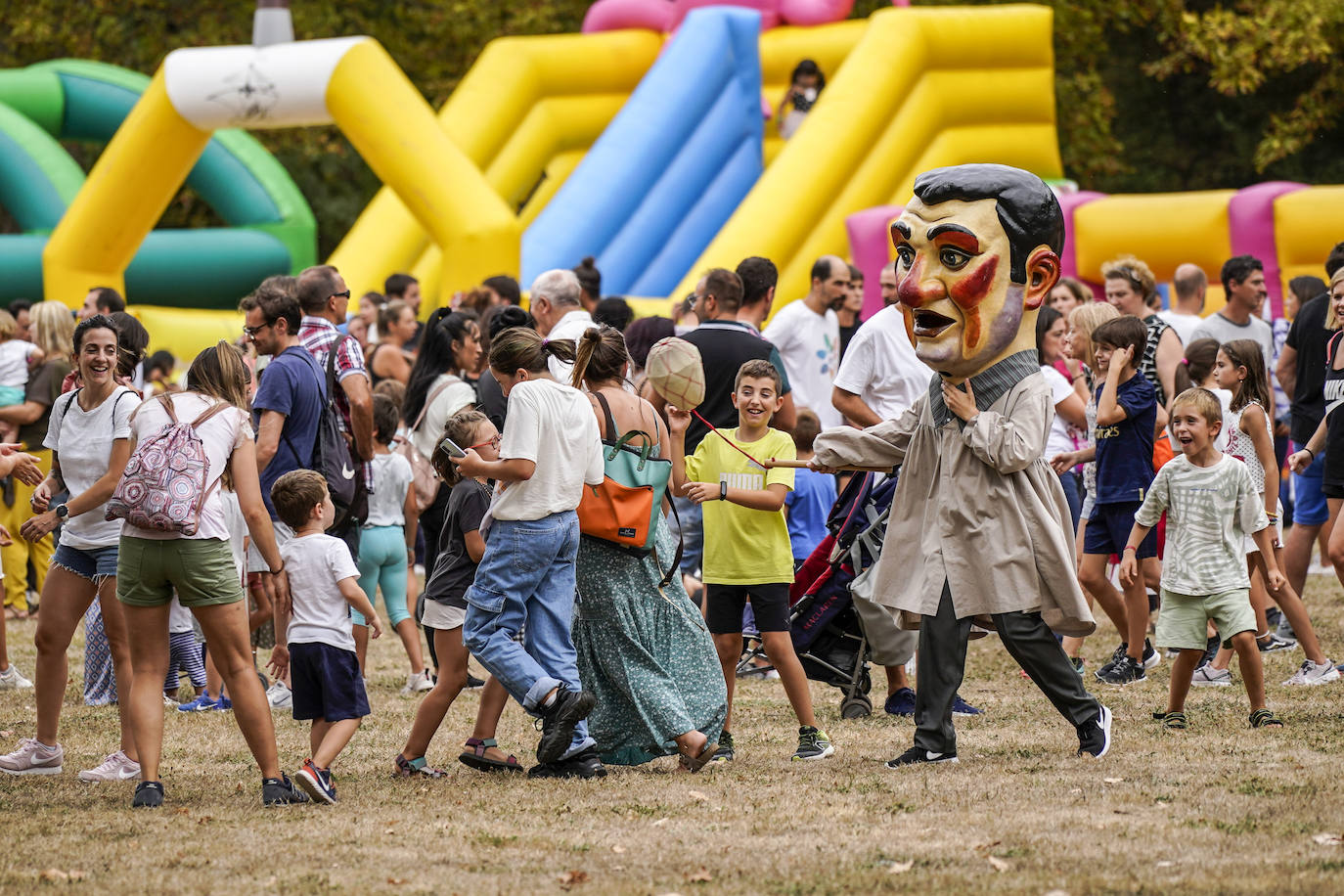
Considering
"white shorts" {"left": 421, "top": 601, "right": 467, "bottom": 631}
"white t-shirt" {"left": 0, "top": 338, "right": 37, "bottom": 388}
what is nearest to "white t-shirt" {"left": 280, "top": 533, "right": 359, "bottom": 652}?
"white shorts" {"left": 421, "top": 601, "right": 467, "bottom": 631}

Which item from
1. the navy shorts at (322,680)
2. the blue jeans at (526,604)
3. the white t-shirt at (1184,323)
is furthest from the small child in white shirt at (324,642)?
the white t-shirt at (1184,323)

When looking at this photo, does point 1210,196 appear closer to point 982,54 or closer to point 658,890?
point 982,54

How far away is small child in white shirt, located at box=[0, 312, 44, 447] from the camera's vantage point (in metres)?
10.2

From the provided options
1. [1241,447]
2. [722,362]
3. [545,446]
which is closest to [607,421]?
[545,446]

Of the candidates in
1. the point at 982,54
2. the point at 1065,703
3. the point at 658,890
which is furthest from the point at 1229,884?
the point at 982,54

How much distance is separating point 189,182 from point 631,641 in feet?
52.0

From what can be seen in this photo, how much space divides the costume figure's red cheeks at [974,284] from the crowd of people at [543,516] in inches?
14.1

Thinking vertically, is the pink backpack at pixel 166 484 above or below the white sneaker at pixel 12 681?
above

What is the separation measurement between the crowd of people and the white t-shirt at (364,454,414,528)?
2cm

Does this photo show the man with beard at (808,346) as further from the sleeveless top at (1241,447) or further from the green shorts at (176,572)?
the green shorts at (176,572)

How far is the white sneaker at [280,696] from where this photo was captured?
Result: 8102 millimetres

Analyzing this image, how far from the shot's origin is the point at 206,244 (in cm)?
1912

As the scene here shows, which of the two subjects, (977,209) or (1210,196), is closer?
(977,209)

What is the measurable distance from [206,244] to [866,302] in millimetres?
7560
